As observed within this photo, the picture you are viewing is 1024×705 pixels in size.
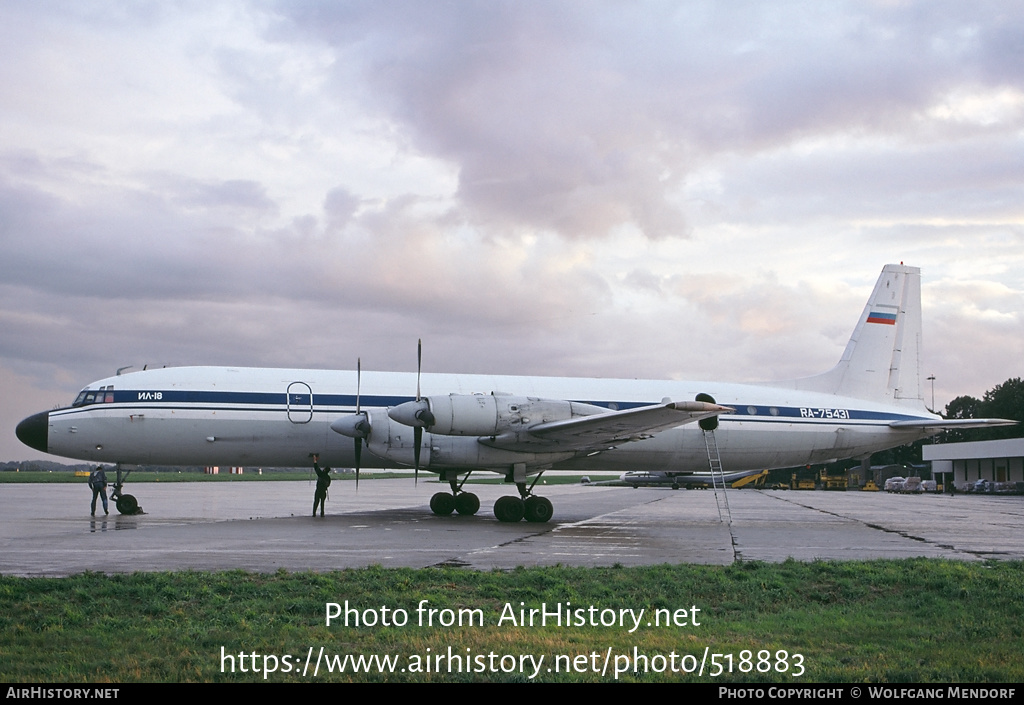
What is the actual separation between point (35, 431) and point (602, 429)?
15.8 m

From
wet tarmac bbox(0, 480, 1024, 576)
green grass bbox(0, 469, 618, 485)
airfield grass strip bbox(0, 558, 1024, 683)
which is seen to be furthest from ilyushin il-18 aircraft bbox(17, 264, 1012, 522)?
green grass bbox(0, 469, 618, 485)

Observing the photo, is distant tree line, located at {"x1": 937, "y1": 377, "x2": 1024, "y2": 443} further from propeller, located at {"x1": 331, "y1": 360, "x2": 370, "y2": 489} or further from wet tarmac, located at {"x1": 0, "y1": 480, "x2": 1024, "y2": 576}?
→ propeller, located at {"x1": 331, "y1": 360, "x2": 370, "y2": 489}

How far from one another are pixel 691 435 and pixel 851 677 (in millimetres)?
18186

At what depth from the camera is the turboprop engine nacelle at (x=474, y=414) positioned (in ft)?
64.2

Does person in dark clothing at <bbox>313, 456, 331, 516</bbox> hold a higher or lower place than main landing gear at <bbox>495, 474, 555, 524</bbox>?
higher

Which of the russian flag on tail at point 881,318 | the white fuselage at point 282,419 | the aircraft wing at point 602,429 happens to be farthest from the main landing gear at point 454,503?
the russian flag on tail at point 881,318

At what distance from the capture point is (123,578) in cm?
1008

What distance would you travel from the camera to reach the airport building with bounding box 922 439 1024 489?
65625mm

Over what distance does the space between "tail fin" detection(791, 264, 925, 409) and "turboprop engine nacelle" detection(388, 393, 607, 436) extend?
10.7 metres

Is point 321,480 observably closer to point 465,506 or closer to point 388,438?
point 388,438

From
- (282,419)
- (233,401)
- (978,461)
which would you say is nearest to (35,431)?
(233,401)

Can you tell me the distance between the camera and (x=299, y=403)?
2278 centimetres

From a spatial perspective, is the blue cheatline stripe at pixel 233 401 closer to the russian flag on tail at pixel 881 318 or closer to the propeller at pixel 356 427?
the propeller at pixel 356 427

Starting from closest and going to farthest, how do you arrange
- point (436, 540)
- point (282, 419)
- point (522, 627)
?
1. point (522, 627)
2. point (436, 540)
3. point (282, 419)
